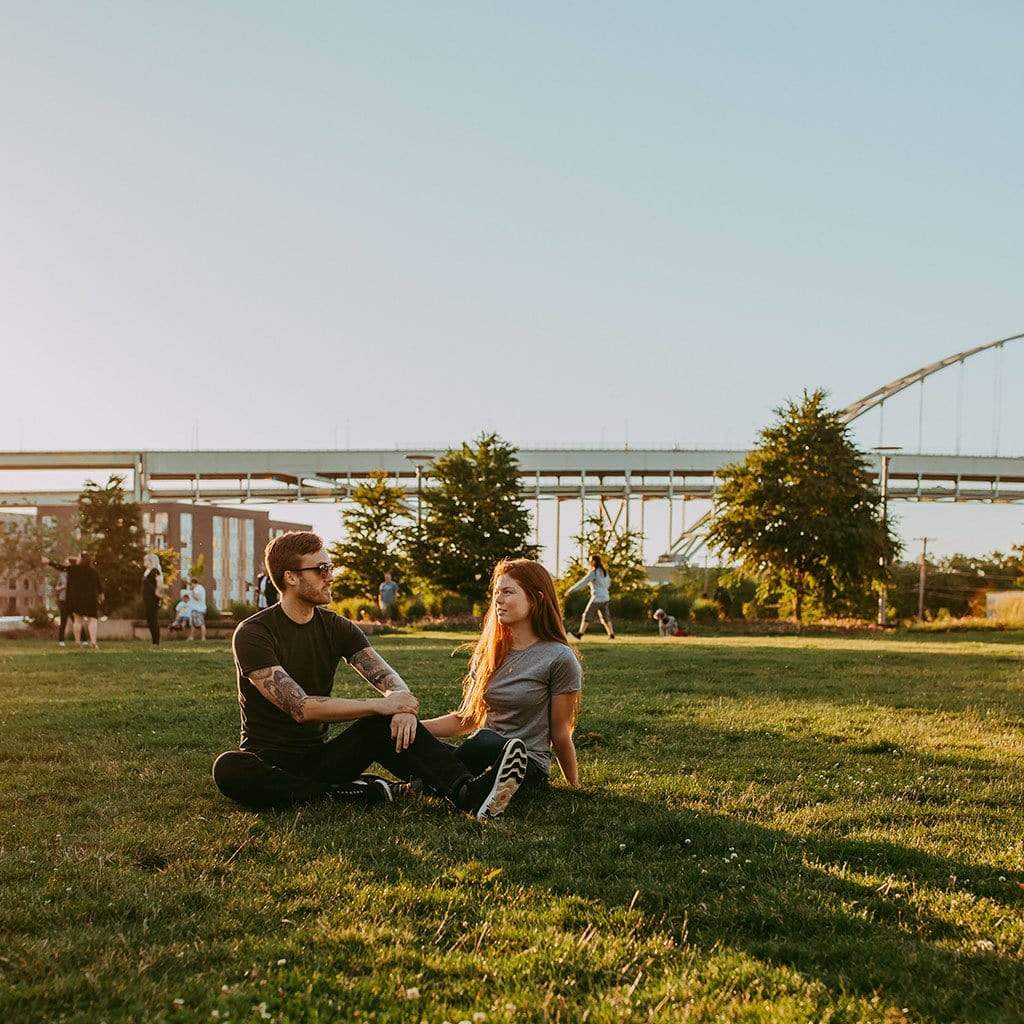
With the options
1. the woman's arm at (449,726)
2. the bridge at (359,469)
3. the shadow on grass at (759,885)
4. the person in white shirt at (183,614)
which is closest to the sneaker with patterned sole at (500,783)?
the shadow on grass at (759,885)

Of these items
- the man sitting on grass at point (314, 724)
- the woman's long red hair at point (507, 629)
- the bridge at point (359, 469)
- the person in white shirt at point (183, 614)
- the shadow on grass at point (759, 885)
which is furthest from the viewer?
the bridge at point (359, 469)

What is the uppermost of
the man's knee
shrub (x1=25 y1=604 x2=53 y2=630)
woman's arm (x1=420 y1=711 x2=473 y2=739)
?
woman's arm (x1=420 y1=711 x2=473 y2=739)

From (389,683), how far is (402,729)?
0.36 m

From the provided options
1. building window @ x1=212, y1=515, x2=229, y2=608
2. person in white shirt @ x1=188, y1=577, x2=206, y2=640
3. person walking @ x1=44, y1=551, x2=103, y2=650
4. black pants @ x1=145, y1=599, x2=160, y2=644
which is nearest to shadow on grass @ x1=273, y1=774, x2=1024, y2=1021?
black pants @ x1=145, y1=599, x2=160, y2=644

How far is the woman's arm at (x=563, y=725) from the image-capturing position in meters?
5.84

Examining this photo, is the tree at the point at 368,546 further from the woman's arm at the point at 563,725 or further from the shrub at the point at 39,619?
the woman's arm at the point at 563,725

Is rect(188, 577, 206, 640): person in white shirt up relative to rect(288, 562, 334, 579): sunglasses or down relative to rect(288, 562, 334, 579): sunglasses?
down

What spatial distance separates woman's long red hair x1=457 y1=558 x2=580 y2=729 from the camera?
6.02 m

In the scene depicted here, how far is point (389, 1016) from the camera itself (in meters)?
2.88

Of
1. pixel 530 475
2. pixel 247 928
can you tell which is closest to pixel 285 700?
pixel 247 928

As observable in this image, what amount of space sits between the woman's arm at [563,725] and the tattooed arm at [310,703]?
0.86 meters

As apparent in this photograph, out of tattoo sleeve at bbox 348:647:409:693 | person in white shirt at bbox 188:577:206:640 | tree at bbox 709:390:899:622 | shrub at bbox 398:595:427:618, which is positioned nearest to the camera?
tattoo sleeve at bbox 348:647:409:693

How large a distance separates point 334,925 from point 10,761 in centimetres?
410

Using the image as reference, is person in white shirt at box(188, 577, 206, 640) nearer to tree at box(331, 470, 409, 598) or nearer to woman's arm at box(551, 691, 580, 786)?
tree at box(331, 470, 409, 598)
